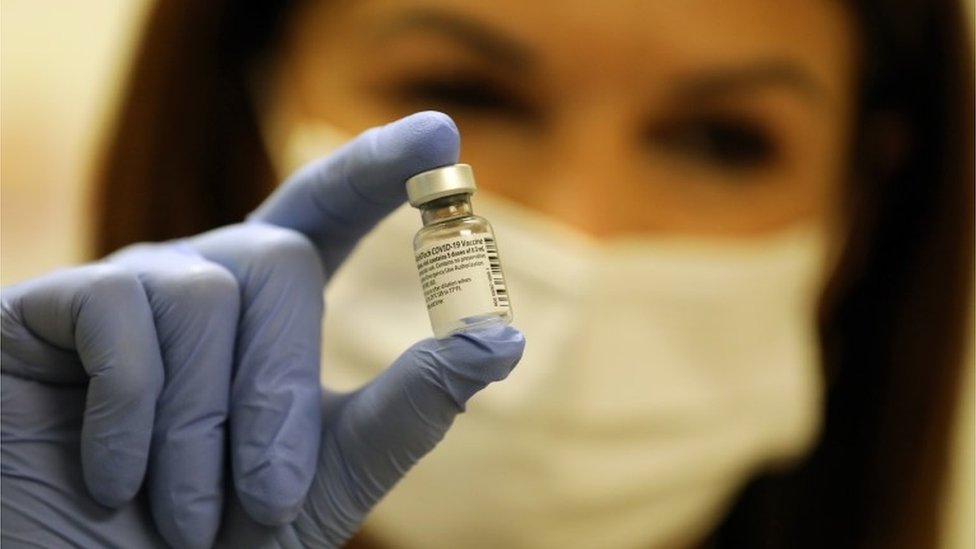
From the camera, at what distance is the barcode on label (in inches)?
19.6

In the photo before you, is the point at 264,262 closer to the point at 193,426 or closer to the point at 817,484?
the point at 193,426

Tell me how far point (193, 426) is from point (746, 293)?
69 cm

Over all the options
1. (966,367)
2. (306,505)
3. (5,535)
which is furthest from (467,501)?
(966,367)

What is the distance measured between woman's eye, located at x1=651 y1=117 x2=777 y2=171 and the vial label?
542 millimetres

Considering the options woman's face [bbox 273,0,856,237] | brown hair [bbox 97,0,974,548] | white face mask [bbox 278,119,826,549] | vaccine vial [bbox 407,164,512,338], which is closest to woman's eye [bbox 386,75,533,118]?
woman's face [bbox 273,0,856,237]

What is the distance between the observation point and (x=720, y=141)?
100 centimetres

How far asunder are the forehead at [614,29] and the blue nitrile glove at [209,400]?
36 centimetres

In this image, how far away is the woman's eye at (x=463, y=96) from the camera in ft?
3.11

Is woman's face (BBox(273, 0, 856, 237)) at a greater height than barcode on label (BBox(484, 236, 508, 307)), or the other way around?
woman's face (BBox(273, 0, 856, 237))

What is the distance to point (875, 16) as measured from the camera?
41.1 inches

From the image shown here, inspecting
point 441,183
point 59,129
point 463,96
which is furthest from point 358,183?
point 59,129

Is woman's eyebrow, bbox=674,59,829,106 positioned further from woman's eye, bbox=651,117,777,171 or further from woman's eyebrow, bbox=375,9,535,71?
woman's eyebrow, bbox=375,9,535,71

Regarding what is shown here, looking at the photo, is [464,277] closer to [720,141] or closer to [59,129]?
[720,141]

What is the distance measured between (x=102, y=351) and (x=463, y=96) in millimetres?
550
